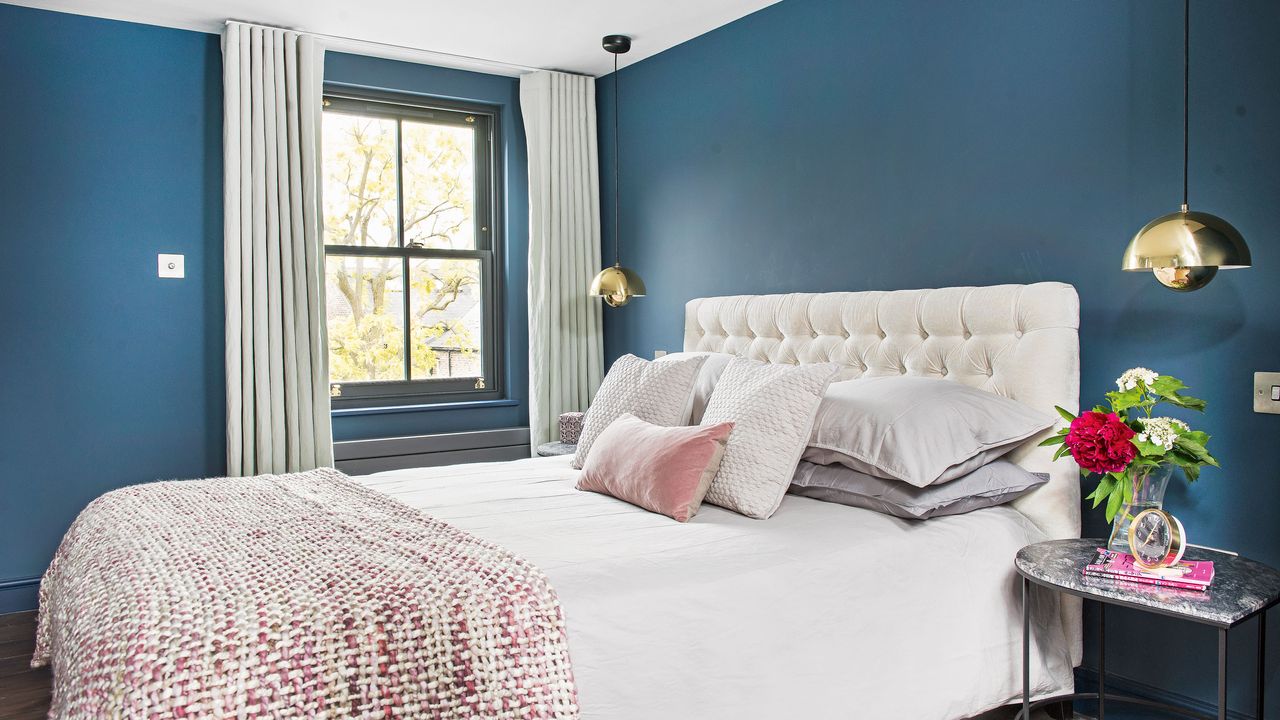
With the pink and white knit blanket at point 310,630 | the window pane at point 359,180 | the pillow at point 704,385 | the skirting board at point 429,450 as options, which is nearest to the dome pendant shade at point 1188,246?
the pillow at point 704,385

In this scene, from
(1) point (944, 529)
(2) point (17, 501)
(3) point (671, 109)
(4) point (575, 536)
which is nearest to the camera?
(4) point (575, 536)

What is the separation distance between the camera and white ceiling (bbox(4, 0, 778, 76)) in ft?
12.1

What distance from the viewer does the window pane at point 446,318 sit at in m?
4.64

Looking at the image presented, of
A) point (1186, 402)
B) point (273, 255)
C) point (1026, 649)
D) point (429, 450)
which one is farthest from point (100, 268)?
point (1186, 402)

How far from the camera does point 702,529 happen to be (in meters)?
2.27

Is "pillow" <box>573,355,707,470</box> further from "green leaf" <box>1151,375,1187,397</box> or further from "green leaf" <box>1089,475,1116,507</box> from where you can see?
"green leaf" <box>1151,375,1187,397</box>

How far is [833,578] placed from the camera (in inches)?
83.0

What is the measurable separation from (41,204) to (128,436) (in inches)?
40.4

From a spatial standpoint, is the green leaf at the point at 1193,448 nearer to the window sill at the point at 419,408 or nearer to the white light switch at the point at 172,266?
the window sill at the point at 419,408

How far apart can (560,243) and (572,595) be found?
3148mm


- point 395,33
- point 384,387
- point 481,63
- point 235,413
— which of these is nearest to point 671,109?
point 481,63

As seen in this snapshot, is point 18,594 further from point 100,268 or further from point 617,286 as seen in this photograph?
point 617,286

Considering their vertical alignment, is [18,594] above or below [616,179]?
below

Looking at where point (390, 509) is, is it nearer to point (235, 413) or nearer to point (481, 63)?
point (235, 413)
